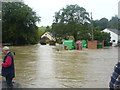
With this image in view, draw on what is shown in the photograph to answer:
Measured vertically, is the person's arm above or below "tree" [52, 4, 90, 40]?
below

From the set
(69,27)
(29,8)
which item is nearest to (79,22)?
(69,27)

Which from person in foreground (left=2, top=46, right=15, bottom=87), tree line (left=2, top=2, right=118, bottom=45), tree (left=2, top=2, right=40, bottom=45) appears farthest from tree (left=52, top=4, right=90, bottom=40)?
person in foreground (left=2, top=46, right=15, bottom=87)

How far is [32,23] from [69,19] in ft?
32.8

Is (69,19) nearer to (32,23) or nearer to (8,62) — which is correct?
(32,23)

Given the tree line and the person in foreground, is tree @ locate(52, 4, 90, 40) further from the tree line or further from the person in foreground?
the person in foreground

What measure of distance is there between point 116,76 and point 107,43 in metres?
52.7

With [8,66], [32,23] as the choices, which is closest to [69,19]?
[32,23]

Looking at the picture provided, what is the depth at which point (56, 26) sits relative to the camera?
56875mm

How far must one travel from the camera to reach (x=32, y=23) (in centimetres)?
5909

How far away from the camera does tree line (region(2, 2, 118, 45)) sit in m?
55.6

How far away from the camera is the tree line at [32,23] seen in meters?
55.6

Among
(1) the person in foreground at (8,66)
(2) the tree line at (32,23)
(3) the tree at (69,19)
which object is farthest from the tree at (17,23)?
(1) the person in foreground at (8,66)

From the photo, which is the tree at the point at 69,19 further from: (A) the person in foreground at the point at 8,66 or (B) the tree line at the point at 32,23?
(A) the person in foreground at the point at 8,66

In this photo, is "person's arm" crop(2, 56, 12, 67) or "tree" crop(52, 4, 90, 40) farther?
"tree" crop(52, 4, 90, 40)
